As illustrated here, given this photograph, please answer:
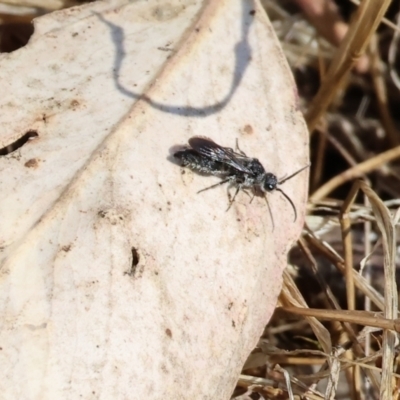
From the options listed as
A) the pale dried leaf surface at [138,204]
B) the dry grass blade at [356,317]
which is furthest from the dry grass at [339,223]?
the pale dried leaf surface at [138,204]

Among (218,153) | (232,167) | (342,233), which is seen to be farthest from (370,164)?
(218,153)

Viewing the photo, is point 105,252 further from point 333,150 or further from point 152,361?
point 333,150

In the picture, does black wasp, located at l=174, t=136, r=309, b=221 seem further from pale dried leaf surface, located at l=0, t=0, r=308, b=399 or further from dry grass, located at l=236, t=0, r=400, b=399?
dry grass, located at l=236, t=0, r=400, b=399

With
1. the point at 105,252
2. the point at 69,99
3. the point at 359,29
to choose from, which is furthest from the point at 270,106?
the point at 105,252

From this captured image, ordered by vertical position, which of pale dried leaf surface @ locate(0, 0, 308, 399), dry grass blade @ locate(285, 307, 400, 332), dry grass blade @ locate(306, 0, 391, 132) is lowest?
dry grass blade @ locate(285, 307, 400, 332)

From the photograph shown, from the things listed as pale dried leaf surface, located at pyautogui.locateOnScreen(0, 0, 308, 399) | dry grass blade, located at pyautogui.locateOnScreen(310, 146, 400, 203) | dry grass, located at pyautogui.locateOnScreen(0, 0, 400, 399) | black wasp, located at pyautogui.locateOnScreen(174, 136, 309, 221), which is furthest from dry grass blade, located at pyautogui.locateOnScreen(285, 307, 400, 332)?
dry grass blade, located at pyautogui.locateOnScreen(310, 146, 400, 203)

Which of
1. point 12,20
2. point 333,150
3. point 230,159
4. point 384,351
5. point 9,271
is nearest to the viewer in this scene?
point 9,271

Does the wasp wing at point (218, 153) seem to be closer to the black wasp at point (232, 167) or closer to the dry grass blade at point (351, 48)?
the black wasp at point (232, 167)

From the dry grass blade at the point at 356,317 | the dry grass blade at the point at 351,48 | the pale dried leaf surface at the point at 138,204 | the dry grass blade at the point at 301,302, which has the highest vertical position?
the dry grass blade at the point at 351,48
